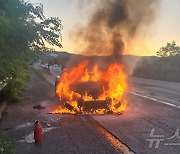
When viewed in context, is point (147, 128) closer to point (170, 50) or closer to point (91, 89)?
point (91, 89)

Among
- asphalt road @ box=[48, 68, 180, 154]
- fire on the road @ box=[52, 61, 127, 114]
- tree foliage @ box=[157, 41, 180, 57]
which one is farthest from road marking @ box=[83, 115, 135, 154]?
tree foliage @ box=[157, 41, 180, 57]

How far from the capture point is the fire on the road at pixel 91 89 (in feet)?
41.6

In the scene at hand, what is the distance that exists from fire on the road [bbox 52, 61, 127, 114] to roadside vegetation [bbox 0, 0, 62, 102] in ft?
17.1

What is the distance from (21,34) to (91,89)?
23.7ft

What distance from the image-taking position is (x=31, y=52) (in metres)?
7.42

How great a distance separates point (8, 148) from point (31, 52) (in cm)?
244

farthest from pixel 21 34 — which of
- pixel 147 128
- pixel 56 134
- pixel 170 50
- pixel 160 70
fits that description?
pixel 170 50

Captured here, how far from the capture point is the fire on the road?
12.7 m

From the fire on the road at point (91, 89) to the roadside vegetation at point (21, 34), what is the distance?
5226mm

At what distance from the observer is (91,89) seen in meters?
13.4

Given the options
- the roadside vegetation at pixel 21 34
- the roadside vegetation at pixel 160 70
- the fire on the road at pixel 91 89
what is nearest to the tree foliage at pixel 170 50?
the roadside vegetation at pixel 160 70

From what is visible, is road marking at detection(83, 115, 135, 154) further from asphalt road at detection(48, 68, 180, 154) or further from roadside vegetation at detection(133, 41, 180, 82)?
roadside vegetation at detection(133, 41, 180, 82)

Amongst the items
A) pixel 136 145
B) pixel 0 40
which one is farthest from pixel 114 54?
pixel 0 40

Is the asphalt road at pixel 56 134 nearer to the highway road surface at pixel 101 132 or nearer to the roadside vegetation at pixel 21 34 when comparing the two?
the highway road surface at pixel 101 132
